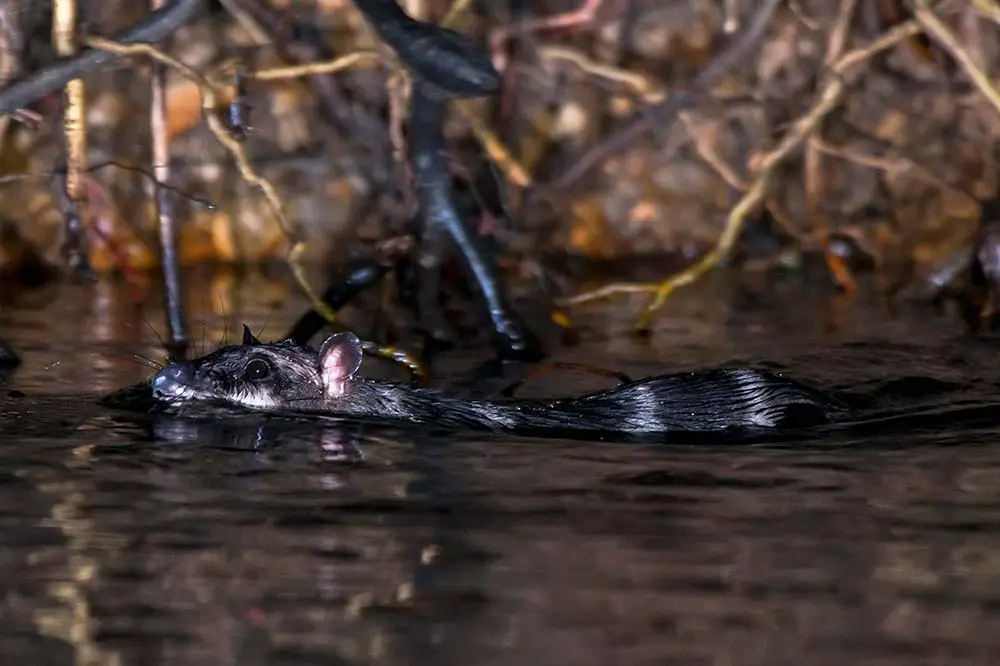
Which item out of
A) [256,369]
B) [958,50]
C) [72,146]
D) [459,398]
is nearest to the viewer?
[256,369]

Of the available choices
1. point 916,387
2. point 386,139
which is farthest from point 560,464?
point 386,139

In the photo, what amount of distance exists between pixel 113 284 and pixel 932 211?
13.1 feet

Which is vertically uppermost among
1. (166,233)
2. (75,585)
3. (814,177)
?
(814,177)

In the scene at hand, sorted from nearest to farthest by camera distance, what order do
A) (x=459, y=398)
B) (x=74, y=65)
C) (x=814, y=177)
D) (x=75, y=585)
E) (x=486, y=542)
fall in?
(x=75, y=585), (x=486, y=542), (x=459, y=398), (x=74, y=65), (x=814, y=177)

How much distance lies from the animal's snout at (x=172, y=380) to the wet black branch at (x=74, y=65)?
1143 millimetres

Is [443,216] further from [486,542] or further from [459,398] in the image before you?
[486,542]

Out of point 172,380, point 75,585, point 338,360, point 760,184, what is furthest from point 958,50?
point 75,585

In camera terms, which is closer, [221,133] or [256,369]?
[256,369]

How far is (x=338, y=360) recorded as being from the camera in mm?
5047

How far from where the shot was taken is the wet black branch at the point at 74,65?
18.0 feet

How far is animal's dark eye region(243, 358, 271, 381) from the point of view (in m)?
5.00

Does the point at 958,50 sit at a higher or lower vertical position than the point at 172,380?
higher

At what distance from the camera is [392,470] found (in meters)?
4.20

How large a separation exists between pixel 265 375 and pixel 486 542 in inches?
66.2
